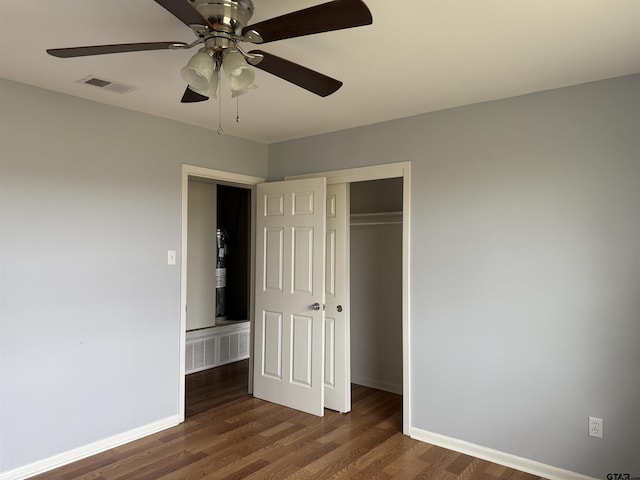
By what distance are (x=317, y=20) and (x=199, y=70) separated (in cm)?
A: 50

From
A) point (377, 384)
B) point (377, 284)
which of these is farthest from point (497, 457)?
point (377, 284)

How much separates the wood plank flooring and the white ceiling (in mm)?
2427

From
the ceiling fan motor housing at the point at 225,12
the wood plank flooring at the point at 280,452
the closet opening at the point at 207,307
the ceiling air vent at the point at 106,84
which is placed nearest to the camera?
the ceiling fan motor housing at the point at 225,12

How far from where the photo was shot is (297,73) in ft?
6.23

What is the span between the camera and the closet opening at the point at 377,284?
4.47 m

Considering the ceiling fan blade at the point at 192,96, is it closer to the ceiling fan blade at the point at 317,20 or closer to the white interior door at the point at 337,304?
the ceiling fan blade at the point at 317,20

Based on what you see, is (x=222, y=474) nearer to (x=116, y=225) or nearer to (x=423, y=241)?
(x=116, y=225)

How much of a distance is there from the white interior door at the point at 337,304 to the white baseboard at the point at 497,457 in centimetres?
78

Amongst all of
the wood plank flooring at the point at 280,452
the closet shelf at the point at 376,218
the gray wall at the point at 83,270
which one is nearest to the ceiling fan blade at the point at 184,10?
the gray wall at the point at 83,270

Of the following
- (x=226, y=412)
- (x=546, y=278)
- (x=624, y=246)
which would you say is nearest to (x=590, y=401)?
(x=546, y=278)

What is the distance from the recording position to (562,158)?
2836mm

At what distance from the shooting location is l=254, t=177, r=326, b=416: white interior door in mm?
3883

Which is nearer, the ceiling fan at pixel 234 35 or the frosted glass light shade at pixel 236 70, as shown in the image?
the ceiling fan at pixel 234 35

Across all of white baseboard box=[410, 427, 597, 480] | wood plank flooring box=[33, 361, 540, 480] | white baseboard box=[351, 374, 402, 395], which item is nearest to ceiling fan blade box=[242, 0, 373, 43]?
wood plank flooring box=[33, 361, 540, 480]
